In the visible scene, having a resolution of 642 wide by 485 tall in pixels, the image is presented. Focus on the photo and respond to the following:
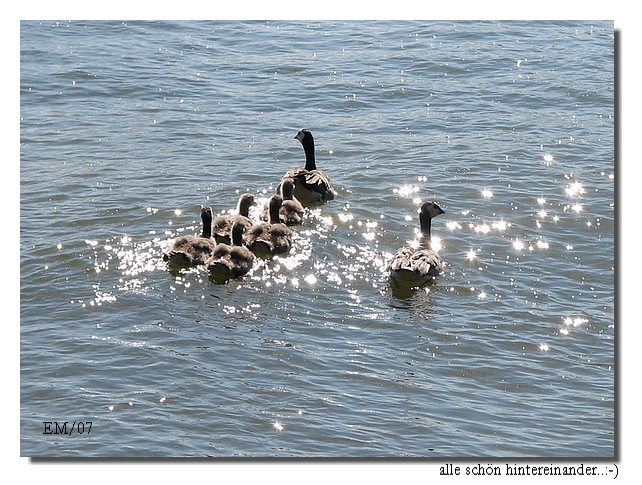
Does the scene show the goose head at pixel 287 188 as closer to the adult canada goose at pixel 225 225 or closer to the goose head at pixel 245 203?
the goose head at pixel 245 203

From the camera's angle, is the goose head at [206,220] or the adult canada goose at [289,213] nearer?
the goose head at [206,220]

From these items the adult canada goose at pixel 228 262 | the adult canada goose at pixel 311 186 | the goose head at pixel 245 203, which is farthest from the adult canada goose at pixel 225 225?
the adult canada goose at pixel 311 186

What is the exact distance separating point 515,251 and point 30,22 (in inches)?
644

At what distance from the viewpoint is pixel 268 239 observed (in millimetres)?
15484

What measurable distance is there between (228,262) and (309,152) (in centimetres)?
489

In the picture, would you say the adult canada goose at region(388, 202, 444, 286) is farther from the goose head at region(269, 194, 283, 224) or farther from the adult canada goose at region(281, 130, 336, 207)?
the adult canada goose at region(281, 130, 336, 207)

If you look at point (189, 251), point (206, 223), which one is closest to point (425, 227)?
point (206, 223)

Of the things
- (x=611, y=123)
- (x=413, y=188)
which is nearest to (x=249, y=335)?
(x=413, y=188)

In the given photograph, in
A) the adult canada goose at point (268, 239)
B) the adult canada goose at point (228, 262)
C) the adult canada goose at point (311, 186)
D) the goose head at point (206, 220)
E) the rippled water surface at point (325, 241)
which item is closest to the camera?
the rippled water surface at point (325, 241)

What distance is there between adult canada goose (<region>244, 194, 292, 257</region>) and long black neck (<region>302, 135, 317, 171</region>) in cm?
344

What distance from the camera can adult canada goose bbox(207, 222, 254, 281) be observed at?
1464 centimetres

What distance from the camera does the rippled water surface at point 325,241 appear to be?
11.5 metres

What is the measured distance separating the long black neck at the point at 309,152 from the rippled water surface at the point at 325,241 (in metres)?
0.44

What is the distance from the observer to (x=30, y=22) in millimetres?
27312
